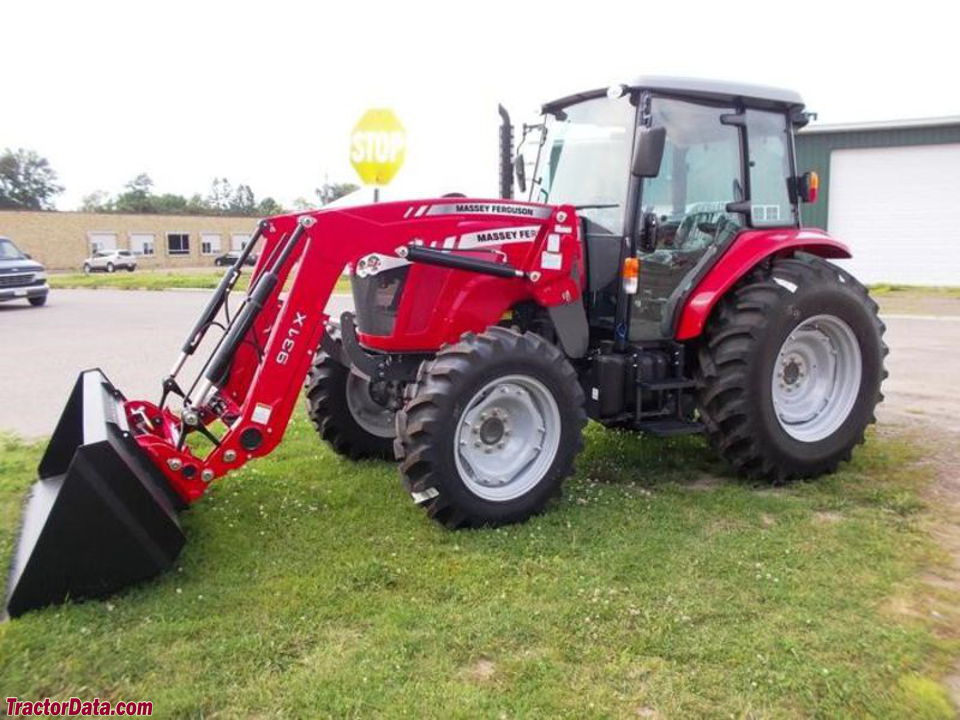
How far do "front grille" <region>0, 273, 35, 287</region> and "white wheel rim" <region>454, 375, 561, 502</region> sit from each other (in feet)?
60.3

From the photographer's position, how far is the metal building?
813 inches

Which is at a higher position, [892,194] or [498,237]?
[892,194]

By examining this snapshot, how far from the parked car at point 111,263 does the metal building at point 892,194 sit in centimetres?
3849

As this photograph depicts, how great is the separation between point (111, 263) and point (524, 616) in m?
48.2

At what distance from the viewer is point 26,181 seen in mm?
75125

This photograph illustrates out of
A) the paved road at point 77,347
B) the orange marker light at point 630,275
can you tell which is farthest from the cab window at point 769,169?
the paved road at point 77,347

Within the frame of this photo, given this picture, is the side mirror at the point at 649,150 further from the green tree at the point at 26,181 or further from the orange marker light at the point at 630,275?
the green tree at the point at 26,181

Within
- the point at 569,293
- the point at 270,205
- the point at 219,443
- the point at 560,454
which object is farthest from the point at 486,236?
the point at 270,205

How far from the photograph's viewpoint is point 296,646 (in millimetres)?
3180

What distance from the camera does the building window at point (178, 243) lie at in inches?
2190

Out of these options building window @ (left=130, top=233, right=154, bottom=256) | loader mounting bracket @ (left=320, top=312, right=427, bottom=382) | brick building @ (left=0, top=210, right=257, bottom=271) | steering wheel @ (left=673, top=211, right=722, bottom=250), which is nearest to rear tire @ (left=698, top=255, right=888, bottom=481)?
steering wheel @ (left=673, top=211, right=722, bottom=250)

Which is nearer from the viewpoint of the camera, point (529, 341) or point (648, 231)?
point (529, 341)

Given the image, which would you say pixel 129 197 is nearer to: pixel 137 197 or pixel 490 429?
pixel 137 197

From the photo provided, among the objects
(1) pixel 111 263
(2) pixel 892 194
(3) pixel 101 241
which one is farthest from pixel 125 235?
(2) pixel 892 194
